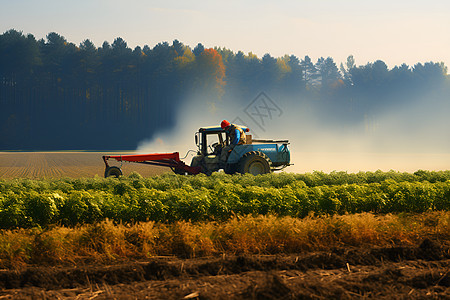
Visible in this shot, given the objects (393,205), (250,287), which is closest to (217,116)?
(393,205)

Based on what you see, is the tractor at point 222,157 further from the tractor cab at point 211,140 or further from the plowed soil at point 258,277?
the plowed soil at point 258,277

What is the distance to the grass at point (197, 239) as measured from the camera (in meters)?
8.52

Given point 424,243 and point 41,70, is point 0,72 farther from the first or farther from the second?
point 424,243

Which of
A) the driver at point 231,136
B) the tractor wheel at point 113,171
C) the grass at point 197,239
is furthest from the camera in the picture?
the tractor wheel at point 113,171

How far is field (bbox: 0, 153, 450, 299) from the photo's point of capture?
6715mm

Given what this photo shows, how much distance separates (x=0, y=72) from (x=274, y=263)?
77.2 meters

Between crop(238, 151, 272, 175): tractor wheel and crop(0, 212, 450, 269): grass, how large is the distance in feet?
23.5

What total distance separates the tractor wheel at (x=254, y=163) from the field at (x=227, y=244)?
4.61 meters

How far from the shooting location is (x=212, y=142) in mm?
18047

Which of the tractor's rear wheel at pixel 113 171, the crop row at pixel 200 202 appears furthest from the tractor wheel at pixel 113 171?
the crop row at pixel 200 202

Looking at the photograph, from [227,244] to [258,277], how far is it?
1.93 m

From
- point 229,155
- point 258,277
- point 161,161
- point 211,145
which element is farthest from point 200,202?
point 161,161

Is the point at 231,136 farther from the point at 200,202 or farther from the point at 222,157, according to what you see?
the point at 200,202

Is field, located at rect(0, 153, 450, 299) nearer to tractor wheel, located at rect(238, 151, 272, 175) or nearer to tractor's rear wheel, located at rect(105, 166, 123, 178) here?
tractor wheel, located at rect(238, 151, 272, 175)
